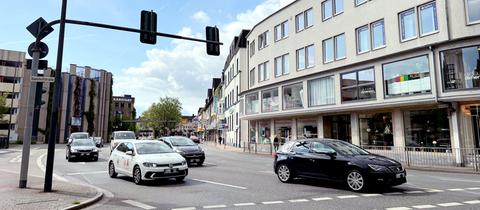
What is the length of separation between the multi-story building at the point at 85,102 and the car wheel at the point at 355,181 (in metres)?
65.2

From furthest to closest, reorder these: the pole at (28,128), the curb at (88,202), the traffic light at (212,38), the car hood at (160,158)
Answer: the traffic light at (212,38), the car hood at (160,158), the pole at (28,128), the curb at (88,202)

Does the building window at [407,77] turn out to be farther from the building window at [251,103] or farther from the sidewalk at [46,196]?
the sidewalk at [46,196]

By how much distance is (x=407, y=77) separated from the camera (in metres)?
19.9

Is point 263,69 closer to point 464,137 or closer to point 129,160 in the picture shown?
point 464,137

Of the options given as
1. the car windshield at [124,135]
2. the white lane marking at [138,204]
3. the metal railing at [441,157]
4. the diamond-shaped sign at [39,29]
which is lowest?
Result: the white lane marking at [138,204]

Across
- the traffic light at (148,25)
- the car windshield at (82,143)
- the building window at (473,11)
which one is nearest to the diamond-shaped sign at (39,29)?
the traffic light at (148,25)

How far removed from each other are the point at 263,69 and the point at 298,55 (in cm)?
571

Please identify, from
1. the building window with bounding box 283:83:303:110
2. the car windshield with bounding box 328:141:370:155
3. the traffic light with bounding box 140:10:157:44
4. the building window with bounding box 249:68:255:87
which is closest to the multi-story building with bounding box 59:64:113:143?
the building window with bounding box 249:68:255:87

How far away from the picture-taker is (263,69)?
34.2m

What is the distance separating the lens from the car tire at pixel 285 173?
11.7 m

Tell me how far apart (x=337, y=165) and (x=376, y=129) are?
43.9 feet

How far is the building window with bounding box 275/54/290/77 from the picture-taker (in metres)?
30.6

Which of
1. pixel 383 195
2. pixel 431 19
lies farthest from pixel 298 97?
pixel 383 195

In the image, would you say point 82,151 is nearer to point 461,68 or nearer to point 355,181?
point 355,181
